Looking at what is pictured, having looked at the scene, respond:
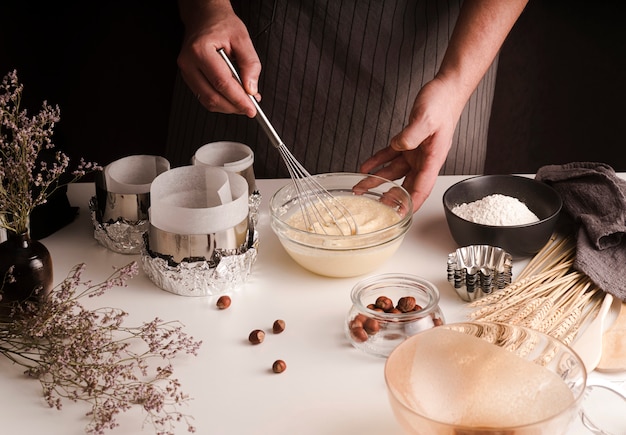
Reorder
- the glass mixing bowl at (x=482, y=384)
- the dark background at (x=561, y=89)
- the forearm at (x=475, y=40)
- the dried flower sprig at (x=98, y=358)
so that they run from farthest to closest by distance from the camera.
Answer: the dark background at (x=561, y=89), the forearm at (x=475, y=40), the dried flower sprig at (x=98, y=358), the glass mixing bowl at (x=482, y=384)

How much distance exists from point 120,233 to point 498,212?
676mm

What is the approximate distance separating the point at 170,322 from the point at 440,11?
107 cm

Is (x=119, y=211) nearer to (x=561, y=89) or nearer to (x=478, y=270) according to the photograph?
(x=478, y=270)

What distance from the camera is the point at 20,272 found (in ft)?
3.95

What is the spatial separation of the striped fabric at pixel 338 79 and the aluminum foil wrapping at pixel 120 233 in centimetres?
63

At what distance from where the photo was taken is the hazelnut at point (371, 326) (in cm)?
119

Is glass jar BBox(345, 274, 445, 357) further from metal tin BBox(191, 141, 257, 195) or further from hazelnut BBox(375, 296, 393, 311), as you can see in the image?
metal tin BBox(191, 141, 257, 195)

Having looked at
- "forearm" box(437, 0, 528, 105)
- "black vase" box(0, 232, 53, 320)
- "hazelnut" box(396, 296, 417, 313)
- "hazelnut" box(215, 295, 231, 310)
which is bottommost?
"hazelnut" box(215, 295, 231, 310)

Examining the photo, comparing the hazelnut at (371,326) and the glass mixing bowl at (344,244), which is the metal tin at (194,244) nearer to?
the glass mixing bowl at (344,244)

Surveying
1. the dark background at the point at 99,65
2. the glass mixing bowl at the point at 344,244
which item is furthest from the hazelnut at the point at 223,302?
the dark background at the point at 99,65

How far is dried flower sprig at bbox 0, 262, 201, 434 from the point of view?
1.07 metres

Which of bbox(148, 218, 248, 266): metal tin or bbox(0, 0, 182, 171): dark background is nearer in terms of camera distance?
bbox(148, 218, 248, 266): metal tin

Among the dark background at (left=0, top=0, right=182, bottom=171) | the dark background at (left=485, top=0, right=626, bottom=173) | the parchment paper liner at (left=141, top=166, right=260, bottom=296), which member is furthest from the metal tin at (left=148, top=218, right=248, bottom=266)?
the dark background at (left=485, top=0, right=626, bottom=173)

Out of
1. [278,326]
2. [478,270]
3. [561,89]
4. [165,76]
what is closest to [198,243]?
[278,326]
